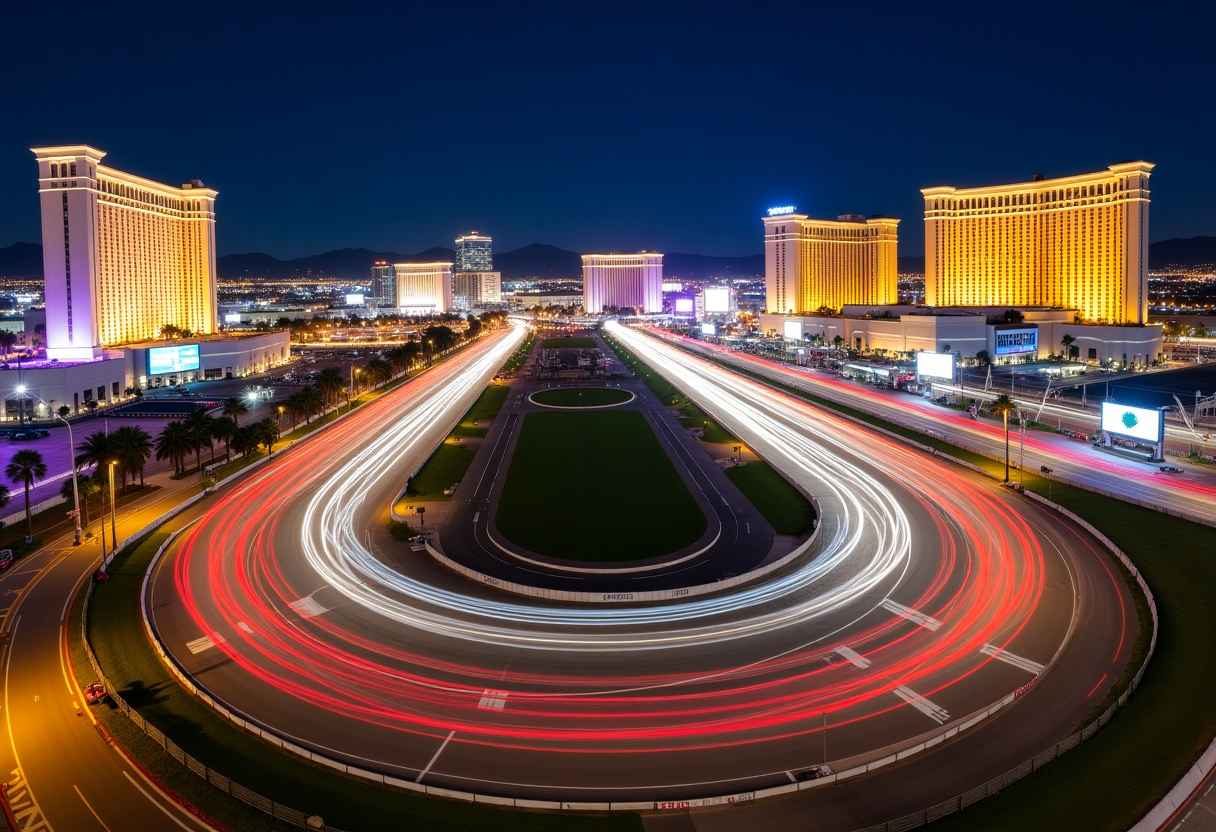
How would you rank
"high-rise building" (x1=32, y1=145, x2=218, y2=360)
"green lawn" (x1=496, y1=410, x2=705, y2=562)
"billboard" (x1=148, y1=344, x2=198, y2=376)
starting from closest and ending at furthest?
"green lawn" (x1=496, y1=410, x2=705, y2=562), "high-rise building" (x1=32, y1=145, x2=218, y2=360), "billboard" (x1=148, y1=344, x2=198, y2=376)

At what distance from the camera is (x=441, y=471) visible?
47.9 metres

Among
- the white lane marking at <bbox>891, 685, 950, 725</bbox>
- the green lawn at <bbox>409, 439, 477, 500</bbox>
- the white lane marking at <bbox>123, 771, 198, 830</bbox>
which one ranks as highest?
the green lawn at <bbox>409, 439, 477, 500</bbox>

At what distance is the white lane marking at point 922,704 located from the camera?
20.1 metres

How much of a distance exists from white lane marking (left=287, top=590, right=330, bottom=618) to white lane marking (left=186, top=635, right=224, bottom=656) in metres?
2.65

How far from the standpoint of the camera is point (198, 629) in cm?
2583

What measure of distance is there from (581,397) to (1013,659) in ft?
198

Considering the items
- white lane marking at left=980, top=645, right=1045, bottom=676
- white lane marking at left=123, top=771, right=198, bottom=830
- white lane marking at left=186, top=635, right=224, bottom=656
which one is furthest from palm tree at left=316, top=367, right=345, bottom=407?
white lane marking at left=980, top=645, right=1045, bottom=676

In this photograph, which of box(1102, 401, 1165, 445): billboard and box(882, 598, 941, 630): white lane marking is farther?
box(1102, 401, 1165, 445): billboard

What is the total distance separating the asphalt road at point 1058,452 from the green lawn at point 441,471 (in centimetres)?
3200

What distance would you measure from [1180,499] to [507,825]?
37232mm

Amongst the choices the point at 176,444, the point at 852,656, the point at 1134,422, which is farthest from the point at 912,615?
the point at 176,444

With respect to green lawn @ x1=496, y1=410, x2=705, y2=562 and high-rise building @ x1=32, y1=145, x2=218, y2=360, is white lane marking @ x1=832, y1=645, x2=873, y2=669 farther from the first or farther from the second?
high-rise building @ x1=32, y1=145, x2=218, y2=360

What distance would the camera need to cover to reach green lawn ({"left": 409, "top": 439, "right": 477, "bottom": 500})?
4277 centimetres

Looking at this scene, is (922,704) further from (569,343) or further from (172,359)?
(569,343)
